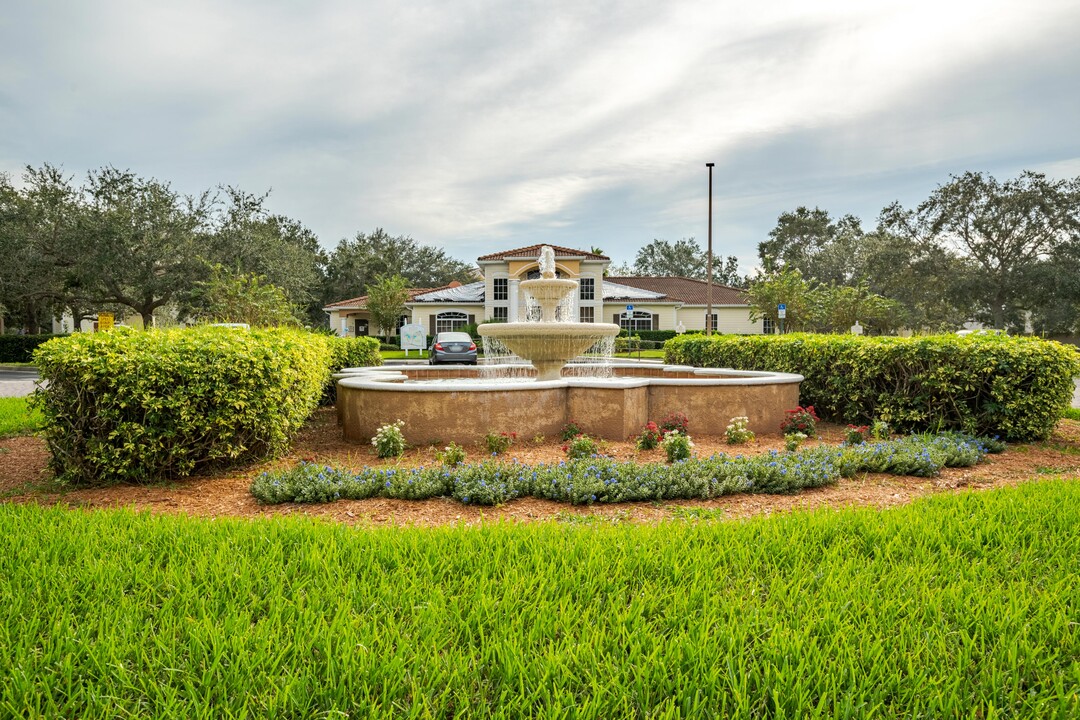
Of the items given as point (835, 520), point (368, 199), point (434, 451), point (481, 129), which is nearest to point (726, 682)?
point (835, 520)

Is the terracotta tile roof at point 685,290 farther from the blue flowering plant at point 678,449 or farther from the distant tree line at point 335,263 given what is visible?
the blue flowering plant at point 678,449

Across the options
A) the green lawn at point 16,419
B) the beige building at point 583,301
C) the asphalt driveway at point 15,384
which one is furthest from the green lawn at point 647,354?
the green lawn at point 16,419

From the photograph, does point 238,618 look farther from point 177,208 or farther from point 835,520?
point 177,208

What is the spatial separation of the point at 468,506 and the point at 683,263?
75730 mm

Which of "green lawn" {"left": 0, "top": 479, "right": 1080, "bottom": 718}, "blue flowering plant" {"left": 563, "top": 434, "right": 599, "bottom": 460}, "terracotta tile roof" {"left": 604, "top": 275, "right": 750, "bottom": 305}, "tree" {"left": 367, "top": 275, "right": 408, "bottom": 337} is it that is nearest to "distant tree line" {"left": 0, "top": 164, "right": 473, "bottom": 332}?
"tree" {"left": 367, "top": 275, "right": 408, "bottom": 337}

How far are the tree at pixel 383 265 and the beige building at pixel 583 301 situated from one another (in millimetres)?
10597

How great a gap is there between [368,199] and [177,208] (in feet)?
52.8

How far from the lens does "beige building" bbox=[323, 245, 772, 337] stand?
3941 cm

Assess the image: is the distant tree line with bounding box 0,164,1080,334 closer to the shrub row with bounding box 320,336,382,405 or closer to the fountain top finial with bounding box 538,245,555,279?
the shrub row with bounding box 320,336,382,405

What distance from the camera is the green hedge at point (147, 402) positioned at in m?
5.30

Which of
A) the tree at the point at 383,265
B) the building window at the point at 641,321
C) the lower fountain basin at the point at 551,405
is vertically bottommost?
the lower fountain basin at the point at 551,405

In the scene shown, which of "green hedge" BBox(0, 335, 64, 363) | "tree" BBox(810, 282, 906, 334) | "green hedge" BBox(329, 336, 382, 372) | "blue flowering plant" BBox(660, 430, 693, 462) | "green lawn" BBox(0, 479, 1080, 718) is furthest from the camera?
"tree" BBox(810, 282, 906, 334)

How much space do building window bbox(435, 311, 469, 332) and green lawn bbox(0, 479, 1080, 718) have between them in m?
39.1

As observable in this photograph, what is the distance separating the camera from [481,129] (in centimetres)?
1283
